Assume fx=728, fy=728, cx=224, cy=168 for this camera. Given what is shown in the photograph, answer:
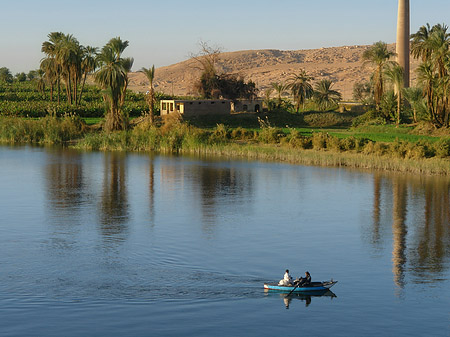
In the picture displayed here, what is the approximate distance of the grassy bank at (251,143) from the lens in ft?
207

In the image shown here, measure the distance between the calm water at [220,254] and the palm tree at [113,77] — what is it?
3114 cm

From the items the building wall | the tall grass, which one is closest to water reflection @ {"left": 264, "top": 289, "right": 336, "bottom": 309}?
the tall grass

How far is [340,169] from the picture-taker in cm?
6300

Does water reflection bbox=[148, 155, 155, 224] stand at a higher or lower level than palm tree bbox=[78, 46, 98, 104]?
lower

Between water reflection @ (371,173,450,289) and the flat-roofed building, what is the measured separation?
42226 millimetres

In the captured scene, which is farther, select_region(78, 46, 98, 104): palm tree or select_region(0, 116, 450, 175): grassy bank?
select_region(78, 46, 98, 104): palm tree

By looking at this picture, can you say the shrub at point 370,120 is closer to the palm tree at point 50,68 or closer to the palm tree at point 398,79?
the palm tree at point 398,79

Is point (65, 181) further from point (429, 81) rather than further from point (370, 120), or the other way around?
point (370, 120)

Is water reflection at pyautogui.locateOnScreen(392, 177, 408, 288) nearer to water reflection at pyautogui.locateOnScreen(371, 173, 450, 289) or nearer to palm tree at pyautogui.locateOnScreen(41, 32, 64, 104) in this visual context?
water reflection at pyautogui.locateOnScreen(371, 173, 450, 289)

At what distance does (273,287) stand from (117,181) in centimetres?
3127

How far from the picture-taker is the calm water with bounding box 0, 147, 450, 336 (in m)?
25.0

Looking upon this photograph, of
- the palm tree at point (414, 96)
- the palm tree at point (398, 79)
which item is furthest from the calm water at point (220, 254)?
the palm tree at point (398, 79)

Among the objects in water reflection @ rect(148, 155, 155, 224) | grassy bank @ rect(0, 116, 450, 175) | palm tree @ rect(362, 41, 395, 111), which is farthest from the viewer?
palm tree @ rect(362, 41, 395, 111)

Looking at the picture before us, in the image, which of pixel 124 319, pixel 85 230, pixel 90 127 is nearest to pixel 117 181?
pixel 85 230
